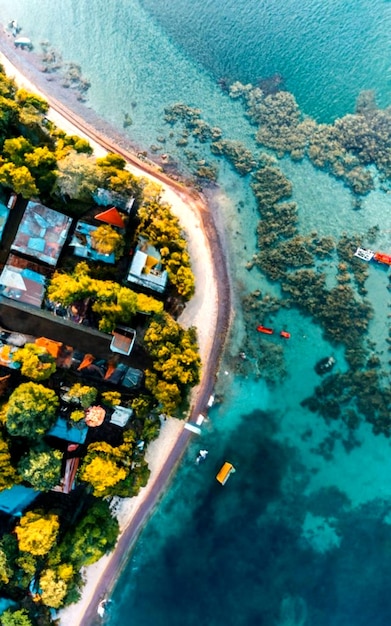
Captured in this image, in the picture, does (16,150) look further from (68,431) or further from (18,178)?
(68,431)

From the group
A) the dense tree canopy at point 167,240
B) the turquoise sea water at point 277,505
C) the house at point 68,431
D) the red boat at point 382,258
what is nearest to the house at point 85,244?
the dense tree canopy at point 167,240

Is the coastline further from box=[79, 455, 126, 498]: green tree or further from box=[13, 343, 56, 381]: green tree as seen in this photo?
box=[13, 343, 56, 381]: green tree

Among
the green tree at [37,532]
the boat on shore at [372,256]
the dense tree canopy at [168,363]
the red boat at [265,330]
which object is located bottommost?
the green tree at [37,532]

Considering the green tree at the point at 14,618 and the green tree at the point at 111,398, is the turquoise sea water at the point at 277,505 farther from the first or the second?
the green tree at the point at 111,398

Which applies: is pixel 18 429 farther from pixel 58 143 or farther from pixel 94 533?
pixel 58 143

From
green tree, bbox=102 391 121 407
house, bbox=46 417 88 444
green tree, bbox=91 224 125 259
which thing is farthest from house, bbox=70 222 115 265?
house, bbox=46 417 88 444

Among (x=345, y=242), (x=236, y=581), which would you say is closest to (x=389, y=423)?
(x=345, y=242)
